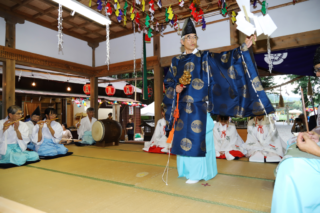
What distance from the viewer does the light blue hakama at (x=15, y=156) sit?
344 centimetres

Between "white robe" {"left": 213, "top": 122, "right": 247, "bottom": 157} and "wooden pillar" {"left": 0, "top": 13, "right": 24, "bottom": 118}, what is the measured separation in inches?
196

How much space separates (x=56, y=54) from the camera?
6.00m

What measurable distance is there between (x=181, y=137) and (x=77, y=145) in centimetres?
444

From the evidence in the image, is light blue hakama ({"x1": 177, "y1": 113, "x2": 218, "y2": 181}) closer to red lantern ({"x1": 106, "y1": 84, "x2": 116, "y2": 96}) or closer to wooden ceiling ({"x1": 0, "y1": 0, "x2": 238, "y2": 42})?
wooden ceiling ({"x1": 0, "y1": 0, "x2": 238, "y2": 42})

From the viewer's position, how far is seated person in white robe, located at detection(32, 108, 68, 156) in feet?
13.3

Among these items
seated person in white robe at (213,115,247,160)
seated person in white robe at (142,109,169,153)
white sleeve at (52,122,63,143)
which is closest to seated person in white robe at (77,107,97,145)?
white sleeve at (52,122,63,143)

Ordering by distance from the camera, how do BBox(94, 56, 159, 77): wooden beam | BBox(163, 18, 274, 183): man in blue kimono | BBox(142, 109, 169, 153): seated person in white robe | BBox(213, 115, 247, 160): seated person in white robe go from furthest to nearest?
BBox(94, 56, 159, 77): wooden beam < BBox(142, 109, 169, 153): seated person in white robe < BBox(213, 115, 247, 160): seated person in white robe < BBox(163, 18, 274, 183): man in blue kimono

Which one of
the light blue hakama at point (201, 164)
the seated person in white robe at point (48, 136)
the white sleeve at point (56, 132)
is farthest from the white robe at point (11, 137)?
the light blue hakama at point (201, 164)

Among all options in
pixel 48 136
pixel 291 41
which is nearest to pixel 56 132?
pixel 48 136

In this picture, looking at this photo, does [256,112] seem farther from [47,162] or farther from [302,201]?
[47,162]

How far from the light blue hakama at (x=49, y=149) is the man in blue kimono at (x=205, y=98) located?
293cm

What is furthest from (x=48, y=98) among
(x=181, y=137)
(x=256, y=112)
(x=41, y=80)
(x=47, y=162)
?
(x=256, y=112)

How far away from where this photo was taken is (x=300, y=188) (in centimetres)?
117

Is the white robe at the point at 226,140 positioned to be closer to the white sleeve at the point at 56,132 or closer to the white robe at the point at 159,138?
the white robe at the point at 159,138
